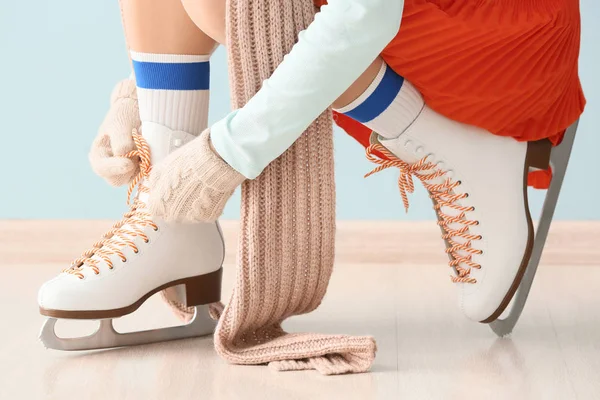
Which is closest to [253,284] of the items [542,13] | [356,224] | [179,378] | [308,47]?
[179,378]

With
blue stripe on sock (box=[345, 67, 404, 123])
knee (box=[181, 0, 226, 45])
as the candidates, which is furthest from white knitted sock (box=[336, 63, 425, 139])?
knee (box=[181, 0, 226, 45])

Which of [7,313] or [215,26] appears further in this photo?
[7,313]

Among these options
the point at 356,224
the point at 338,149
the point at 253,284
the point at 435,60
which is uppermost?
the point at 435,60

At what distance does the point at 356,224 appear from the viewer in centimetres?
160

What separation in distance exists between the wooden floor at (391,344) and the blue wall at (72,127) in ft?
0.21

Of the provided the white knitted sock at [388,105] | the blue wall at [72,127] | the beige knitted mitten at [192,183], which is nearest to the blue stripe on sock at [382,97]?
the white knitted sock at [388,105]

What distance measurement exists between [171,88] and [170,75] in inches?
0.6

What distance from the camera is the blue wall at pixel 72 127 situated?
1.59 meters

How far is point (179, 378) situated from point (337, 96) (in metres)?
0.32

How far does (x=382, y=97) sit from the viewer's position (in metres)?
0.97

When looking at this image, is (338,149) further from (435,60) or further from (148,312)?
(435,60)

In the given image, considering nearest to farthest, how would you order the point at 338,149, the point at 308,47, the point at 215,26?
the point at 308,47, the point at 215,26, the point at 338,149

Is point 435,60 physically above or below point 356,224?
above

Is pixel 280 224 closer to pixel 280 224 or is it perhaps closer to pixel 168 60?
pixel 280 224
